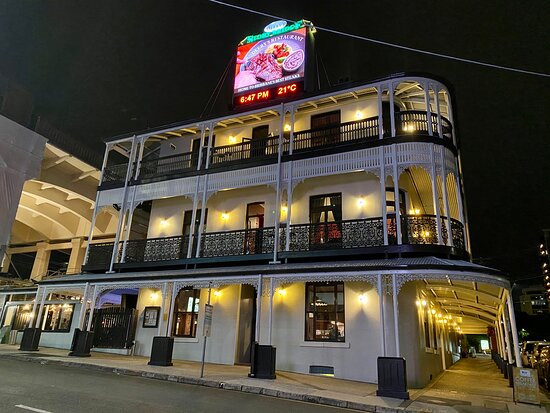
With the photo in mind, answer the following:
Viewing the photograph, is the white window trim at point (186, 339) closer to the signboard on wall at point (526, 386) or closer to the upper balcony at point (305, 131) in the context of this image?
the upper balcony at point (305, 131)

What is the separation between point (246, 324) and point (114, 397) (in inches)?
364

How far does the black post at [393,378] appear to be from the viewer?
32.5 ft

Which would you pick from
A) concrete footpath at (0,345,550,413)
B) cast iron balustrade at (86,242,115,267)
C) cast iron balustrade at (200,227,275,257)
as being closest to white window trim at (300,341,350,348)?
concrete footpath at (0,345,550,413)

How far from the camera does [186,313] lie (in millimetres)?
17453

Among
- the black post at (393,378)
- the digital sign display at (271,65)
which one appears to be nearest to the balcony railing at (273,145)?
the digital sign display at (271,65)

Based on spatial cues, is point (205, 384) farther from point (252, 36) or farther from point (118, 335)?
point (252, 36)

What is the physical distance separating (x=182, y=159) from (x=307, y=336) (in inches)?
455

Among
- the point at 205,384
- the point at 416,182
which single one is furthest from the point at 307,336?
the point at 416,182

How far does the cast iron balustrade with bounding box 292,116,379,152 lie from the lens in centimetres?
1546

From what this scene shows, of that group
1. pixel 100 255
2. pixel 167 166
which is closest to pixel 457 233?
pixel 167 166

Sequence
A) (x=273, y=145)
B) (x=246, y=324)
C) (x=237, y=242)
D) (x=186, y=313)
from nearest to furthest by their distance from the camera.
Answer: (x=237, y=242)
(x=246, y=324)
(x=273, y=145)
(x=186, y=313)

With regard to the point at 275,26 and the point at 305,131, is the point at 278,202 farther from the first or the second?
the point at 275,26

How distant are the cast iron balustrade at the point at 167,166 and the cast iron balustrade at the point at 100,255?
3.78m

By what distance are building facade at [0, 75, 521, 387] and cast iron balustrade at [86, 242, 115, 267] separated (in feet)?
0.21
